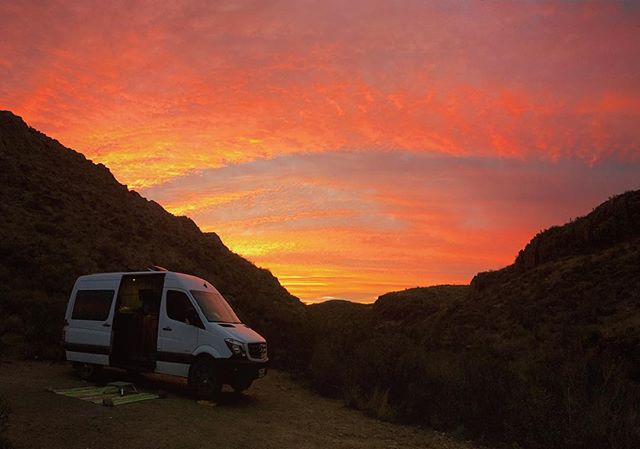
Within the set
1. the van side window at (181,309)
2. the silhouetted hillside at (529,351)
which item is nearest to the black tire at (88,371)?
the van side window at (181,309)

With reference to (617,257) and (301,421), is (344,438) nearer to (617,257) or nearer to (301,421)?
(301,421)

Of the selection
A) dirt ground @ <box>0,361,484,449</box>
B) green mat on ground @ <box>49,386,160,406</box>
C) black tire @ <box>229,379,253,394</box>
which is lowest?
dirt ground @ <box>0,361,484,449</box>

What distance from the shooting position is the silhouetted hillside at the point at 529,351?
30.7 ft

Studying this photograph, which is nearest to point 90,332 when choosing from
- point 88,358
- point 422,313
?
point 88,358

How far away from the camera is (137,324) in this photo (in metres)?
13.5

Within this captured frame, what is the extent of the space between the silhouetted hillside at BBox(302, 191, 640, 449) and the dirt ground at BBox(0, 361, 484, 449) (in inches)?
47.6

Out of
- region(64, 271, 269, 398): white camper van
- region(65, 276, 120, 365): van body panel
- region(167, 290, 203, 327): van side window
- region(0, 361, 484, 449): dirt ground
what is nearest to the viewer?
region(0, 361, 484, 449): dirt ground

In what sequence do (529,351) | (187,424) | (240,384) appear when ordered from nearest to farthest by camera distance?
(187,424) < (240,384) < (529,351)

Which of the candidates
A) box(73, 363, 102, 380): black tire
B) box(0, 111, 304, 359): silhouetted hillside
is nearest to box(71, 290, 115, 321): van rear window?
box(73, 363, 102, 380): black tire

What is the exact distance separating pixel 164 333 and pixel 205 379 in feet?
5.27

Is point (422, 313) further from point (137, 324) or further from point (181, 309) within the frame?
point (181, 309)

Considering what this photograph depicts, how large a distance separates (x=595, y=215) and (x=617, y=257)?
6623mm

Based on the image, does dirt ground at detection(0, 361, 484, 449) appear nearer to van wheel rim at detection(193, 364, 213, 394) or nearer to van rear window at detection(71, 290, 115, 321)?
van wheel rim at detection(193, 364, 213, 394)

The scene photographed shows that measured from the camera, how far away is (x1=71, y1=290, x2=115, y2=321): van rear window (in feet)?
43.8
